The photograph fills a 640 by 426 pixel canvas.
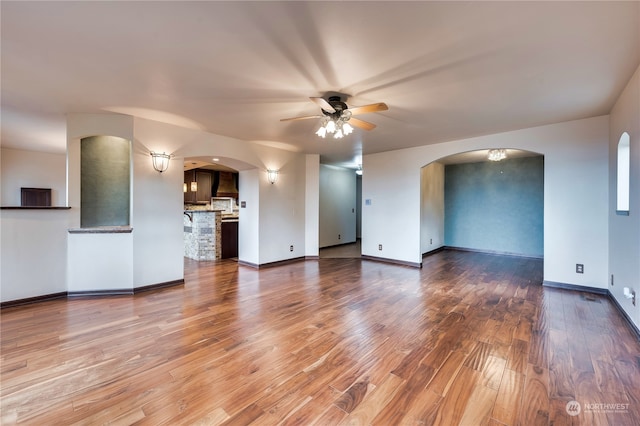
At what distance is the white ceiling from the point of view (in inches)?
73.2

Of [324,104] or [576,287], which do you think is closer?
[324,104]

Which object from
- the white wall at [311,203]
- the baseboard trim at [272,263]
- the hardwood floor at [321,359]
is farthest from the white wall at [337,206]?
the hardwood floor at [321,359]

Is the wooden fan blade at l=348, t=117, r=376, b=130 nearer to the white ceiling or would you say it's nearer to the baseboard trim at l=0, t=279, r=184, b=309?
the white ceiling

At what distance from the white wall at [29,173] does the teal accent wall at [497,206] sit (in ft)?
33.0

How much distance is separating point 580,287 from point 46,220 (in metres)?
7.76

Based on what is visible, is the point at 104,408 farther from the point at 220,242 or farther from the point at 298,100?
the point at 220,242

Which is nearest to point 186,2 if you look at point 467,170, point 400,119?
point 400,119

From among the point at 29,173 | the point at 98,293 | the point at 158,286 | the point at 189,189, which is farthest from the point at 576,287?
the point at 29,173

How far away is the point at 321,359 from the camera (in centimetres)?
233

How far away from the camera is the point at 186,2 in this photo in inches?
69.0

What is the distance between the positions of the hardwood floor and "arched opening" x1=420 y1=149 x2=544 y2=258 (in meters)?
3.38

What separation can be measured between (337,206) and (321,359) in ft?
22.1

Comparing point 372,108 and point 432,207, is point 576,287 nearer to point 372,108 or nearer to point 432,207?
point 432,207

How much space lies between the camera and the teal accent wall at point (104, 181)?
5.40m
